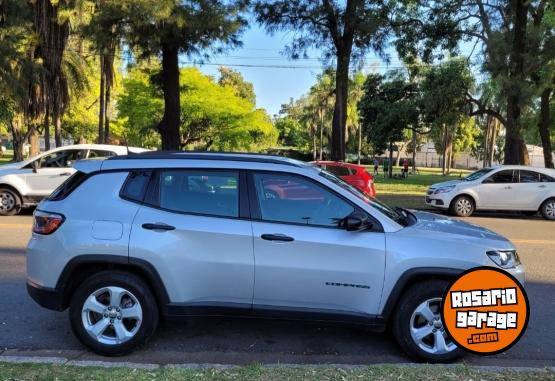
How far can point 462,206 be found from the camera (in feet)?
52.4

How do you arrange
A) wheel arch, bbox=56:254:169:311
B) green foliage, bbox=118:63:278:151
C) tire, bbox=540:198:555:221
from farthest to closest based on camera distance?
green foliage, bbox=118:63:278:151 < tire, bbox=540:198:555:221 < wheel arch, bbox=56:254:169:311

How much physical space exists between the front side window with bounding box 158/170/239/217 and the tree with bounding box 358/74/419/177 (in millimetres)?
34535

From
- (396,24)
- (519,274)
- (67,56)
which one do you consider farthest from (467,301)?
(67,56)

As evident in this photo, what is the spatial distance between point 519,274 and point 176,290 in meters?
3.02

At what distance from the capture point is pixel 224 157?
4.99 metres

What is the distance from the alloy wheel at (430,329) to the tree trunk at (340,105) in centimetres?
1553

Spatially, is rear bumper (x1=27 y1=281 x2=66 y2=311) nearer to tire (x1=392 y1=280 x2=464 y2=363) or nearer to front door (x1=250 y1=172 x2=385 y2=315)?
front door (x1=250 y1=172 x2=385 y2=315)

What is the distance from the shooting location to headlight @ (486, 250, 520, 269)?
4625 mm

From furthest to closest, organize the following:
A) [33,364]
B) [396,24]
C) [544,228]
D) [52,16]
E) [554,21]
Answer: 1. [52,16]
2. [396,24]
3. [554,21]
4. [544,228]
5. [33,364]

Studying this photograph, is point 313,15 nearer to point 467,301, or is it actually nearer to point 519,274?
point 519,274

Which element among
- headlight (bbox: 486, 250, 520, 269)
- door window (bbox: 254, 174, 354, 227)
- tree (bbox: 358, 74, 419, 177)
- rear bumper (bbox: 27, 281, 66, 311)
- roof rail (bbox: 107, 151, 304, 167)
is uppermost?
tree (bbox: 358, 74, 419, 177)

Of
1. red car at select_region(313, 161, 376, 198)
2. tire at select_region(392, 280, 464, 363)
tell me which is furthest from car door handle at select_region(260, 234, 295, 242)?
red car at select_region(313, 161, 376, 198)

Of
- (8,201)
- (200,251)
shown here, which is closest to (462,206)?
(8,201)

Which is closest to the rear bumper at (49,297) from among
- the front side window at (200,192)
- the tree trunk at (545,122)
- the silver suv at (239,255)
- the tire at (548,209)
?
the silver suv at (239,255)
